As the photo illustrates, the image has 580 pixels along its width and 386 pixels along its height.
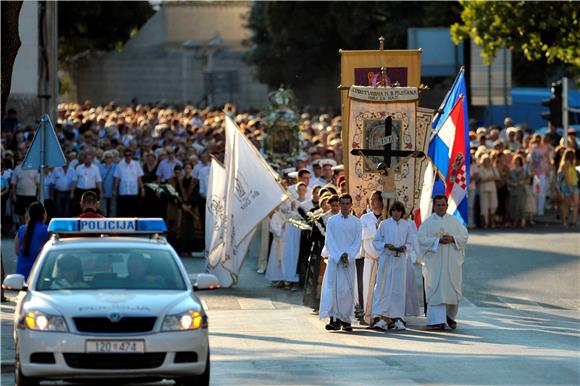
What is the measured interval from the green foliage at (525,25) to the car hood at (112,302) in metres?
22.3

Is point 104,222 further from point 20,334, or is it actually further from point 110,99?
point 110,99

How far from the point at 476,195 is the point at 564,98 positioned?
2963 mm

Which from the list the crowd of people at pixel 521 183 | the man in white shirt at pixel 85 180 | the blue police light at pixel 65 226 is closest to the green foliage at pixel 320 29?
the crowd of people at pixel 521 183

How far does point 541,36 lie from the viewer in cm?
3575

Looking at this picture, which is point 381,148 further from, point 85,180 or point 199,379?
point 85,180

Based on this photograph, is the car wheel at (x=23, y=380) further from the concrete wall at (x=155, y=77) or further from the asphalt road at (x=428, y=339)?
the concrete wall at (x=155, y=77)

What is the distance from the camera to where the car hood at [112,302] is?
40.8 feet

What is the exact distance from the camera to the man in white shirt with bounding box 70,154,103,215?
2961cm

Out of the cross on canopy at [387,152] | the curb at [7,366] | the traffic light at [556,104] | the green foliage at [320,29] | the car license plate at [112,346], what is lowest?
the curb at [7,366]

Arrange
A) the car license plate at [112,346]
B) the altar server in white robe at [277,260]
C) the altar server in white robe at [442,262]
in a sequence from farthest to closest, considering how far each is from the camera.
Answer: the altar server in white robe at [277,260], the altar server in white robe at [442,262], the car license plate at [112,346]

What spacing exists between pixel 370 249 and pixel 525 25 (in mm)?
16364

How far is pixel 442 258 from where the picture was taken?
62.3ft

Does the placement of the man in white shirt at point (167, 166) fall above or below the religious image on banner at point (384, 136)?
below

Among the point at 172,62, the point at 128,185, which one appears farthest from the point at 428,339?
the point at 172,62
